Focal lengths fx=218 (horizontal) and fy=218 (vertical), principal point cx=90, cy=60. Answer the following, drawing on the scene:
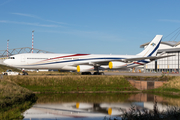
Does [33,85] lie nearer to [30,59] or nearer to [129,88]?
[30,59]

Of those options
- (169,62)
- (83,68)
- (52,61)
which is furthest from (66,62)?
(169,62)

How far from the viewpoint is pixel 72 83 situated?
34906 millimetres

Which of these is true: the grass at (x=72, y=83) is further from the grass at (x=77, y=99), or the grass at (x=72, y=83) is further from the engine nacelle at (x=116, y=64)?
the engine nacelle at (x=116, y=64)

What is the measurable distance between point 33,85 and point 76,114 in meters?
16.3

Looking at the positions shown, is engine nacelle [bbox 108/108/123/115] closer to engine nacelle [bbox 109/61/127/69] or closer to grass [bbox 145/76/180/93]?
grass [bbox 145/76/180/93]

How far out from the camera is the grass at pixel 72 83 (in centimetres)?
3291

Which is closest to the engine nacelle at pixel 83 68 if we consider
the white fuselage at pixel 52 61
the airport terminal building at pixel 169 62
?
the white fuselage at pixel 52 61

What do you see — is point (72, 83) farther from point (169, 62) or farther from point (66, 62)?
point (169, 62)

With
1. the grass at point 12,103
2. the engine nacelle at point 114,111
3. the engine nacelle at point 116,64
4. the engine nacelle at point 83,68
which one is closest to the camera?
the grass at point 12,103

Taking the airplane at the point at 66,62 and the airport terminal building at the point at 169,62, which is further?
the airport terminal building at the point at 169,62

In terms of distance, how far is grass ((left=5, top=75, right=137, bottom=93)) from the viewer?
32906mm

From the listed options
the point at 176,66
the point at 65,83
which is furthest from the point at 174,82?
the point at 176,66

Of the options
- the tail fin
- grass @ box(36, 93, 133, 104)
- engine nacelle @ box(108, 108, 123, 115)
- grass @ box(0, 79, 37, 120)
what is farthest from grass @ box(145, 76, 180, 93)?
grass @ box(0, 79, 37, 120)

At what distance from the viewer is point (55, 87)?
33125 mm
